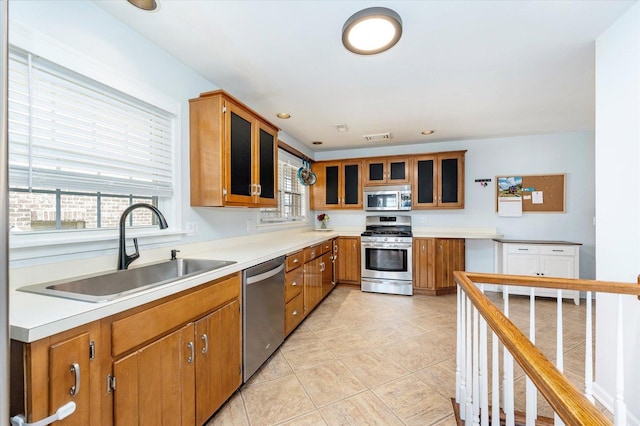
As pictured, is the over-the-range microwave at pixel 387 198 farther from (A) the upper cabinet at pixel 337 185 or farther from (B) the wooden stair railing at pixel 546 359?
(B) the wooden stair railing at pixel 546 359

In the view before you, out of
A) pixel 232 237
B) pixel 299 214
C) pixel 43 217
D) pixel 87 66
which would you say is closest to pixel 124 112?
pixel 87 66

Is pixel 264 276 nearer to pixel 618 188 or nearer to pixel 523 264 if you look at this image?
pixel 618 188

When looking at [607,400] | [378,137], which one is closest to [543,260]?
[607,400]

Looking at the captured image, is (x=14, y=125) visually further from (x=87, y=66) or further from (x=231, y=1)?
(x=231, y=1)

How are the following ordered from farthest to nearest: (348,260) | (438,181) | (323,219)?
1. (323,219)
2. (348,260)
3. (438,181)

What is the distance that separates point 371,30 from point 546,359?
6.03 ft

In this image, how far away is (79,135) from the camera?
1512 mm

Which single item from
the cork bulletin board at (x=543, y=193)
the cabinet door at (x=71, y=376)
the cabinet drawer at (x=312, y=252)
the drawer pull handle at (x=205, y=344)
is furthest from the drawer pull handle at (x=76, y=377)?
the cork bulletin board at (x=543, y=193)

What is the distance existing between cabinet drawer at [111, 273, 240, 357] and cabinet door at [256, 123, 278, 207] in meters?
1.14

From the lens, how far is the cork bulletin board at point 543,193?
4.12 m

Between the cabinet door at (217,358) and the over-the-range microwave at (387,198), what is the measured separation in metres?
3.28

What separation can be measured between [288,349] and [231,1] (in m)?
2.66

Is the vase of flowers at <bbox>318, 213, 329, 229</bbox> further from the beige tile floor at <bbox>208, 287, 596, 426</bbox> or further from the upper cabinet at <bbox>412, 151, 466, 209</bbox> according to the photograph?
the beige tile floor at <bbox>208, 287, 596, 426</bbox>

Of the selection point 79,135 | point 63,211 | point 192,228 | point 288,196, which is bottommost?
point 192,228
